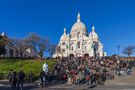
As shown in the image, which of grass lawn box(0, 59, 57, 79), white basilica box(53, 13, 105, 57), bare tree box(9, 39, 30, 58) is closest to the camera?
grass lawn box(0, 59, 57, 79)

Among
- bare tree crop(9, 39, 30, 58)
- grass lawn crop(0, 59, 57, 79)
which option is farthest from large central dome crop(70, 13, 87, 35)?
grass lawn crop(0, 59, 57, 79)

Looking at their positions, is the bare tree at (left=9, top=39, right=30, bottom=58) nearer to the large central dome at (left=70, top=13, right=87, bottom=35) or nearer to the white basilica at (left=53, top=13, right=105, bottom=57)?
the white basilica at (left=53, top=13, right=105, bottom=57)

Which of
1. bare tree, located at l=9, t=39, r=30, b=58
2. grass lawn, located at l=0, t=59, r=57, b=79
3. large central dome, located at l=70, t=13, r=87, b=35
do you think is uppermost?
large central dome, located at l=70, t=13, r=87, b=35

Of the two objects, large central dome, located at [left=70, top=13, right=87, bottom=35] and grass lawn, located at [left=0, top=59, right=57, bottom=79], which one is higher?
large central dome, located at [left=70, top=13, right=87, bottom=35]

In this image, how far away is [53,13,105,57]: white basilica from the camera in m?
149

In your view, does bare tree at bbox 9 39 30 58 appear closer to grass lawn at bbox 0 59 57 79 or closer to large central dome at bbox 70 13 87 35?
large central dome at bbox 70 13 87 35

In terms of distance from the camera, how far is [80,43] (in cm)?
15400

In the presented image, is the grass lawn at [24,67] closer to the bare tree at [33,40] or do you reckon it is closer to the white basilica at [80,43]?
the bare tree at [33,40]

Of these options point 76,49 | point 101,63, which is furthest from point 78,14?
point 101,63

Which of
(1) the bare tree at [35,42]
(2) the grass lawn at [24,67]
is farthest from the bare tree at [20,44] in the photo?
(2) the grass lawn at [24,67]

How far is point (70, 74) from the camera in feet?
123

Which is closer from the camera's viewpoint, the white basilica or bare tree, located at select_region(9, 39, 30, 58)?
bare tree, located at select_region(9, 39, 30, 58)

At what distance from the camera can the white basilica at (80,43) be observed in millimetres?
149375

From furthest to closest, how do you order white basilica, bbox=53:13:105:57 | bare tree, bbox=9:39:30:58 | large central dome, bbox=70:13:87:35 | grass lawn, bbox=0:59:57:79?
1. large central dome, bbox=70:13:87:35
2. white basilica, bbox=53:13:105:57
3. bare tree, bbox=9:39:30:58
4. grass lawn, bbox=0:59:57:79
